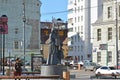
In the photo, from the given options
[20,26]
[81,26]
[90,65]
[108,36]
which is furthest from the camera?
[81,26]

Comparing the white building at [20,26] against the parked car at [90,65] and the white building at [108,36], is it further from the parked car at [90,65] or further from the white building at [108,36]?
the white building at [108,36]

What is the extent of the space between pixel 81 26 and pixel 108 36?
51.2 m

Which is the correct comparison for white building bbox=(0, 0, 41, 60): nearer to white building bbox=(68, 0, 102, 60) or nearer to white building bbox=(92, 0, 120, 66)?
white building bbox=(68, 0, 102, 60)

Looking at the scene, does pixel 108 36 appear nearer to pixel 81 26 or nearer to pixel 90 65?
pixel 90 65

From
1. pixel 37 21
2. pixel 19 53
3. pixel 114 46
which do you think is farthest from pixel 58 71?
pixel 37 21

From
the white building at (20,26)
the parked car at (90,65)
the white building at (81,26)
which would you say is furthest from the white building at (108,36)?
the white building at (81,26)

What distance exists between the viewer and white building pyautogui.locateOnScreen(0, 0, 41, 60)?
106 m

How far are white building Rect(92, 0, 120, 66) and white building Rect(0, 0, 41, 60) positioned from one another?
1275 inches

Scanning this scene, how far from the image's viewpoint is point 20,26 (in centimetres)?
10762

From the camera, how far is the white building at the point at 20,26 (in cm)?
10556

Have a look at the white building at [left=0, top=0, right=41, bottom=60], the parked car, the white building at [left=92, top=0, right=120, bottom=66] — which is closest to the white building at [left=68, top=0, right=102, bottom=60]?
the white building at [left=0, top=0, right=41, bottom=60]

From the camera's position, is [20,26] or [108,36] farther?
[20,26]

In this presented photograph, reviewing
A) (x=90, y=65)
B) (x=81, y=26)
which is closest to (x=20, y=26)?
(x=81, y=26)

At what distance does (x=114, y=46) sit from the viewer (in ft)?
231
